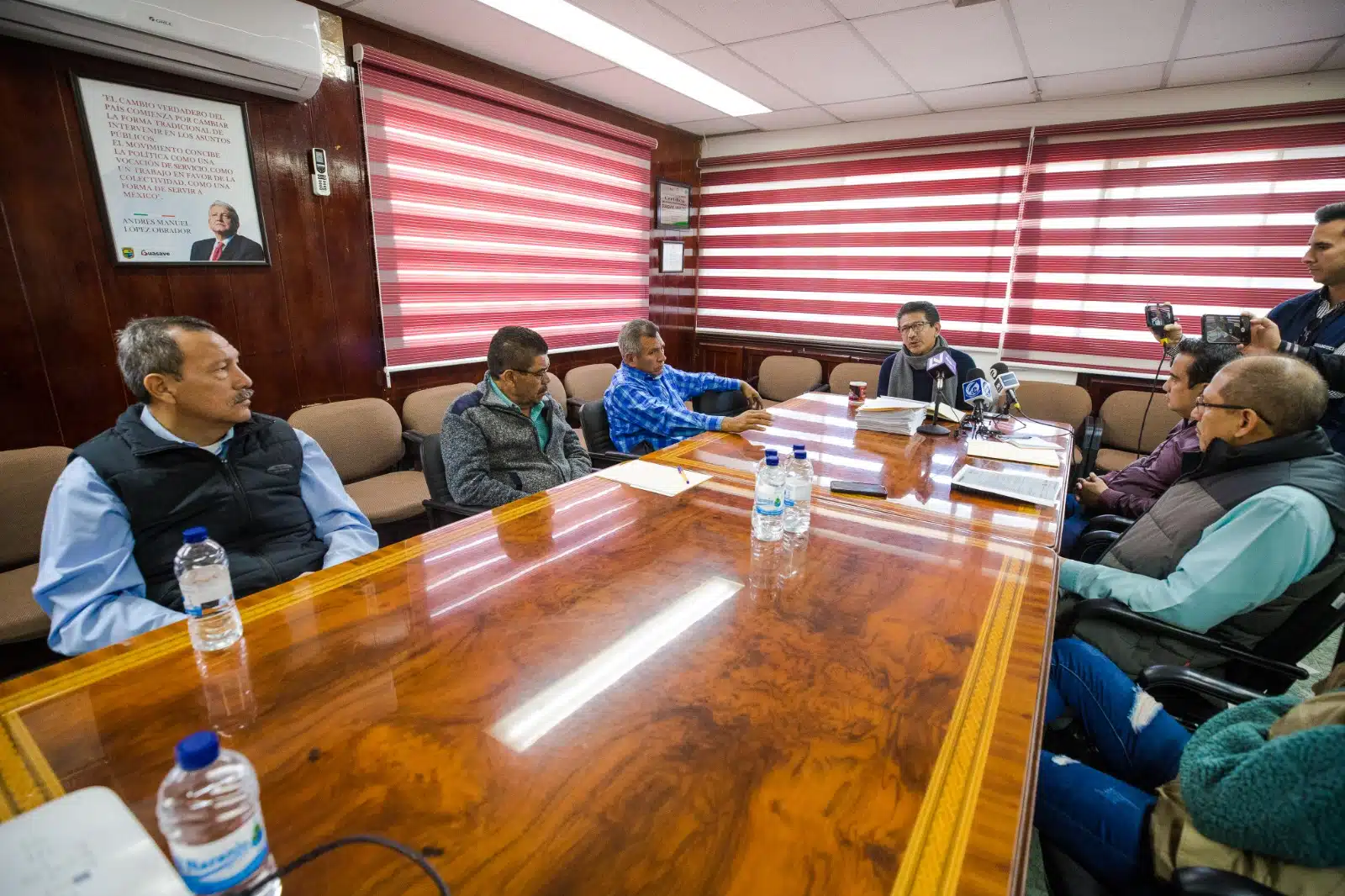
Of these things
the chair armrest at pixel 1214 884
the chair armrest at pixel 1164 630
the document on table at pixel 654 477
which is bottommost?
the chair armrest at pixel 1164 630

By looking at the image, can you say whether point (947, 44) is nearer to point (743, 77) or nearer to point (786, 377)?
point (743, 77)

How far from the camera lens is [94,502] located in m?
1.46

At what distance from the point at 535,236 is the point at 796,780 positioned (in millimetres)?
4312

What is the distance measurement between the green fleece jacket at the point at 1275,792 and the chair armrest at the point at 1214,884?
2.7 inches

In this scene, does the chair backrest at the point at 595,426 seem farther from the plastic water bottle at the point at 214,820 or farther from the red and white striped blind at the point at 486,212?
the plastic water bottle at the point at 214,820

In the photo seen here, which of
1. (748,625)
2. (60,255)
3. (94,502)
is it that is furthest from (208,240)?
(748,625)

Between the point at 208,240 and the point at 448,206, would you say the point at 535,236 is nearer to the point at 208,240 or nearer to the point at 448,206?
the point at 448,206

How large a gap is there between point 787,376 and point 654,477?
370 cm

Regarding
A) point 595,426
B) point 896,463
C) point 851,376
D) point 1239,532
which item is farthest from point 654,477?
point 851,376

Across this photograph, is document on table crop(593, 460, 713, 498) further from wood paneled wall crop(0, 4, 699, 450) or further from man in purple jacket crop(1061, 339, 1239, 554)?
wood paneled wall crop(0, 4, 699, 450)

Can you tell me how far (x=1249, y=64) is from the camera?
3512 millimetres

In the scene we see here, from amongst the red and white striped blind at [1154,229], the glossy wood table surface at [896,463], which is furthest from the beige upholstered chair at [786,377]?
the glossy wood table surface at [896,463]

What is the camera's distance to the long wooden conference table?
70cm

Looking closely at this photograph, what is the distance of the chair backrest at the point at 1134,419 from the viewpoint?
13.6ft
